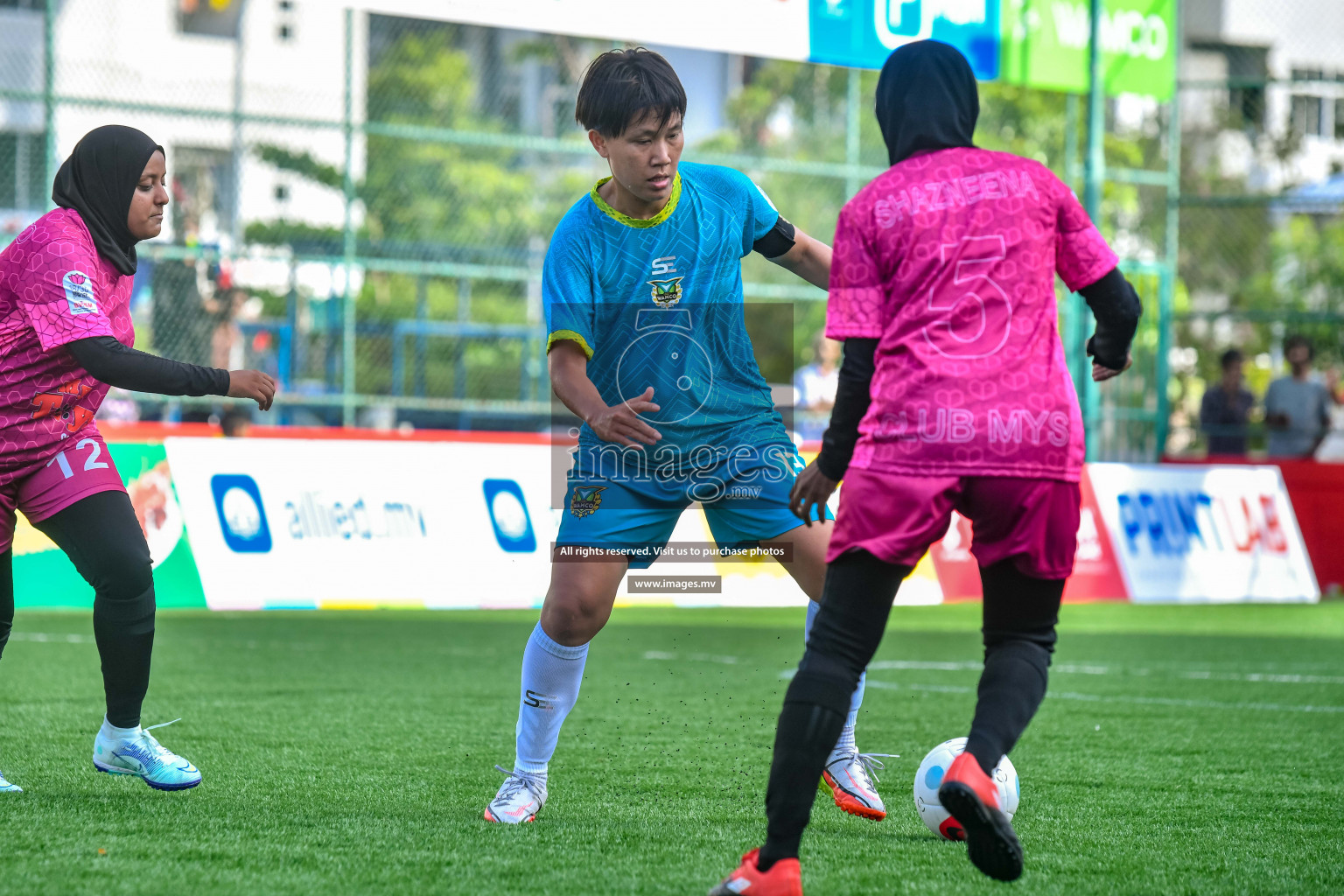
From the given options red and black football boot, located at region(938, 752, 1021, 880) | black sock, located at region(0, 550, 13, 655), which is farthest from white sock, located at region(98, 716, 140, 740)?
red and black football boot, located at region(938, 752, 1021, 880)

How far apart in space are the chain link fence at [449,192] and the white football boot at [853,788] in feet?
31.8

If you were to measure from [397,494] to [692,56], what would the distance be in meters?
26.9

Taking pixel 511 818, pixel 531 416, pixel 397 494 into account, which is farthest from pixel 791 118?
pixel 511 818

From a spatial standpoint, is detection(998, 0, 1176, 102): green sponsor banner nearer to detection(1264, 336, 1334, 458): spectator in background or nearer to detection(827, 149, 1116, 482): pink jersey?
detection(1264, 336, 1334, 458): spectator in background

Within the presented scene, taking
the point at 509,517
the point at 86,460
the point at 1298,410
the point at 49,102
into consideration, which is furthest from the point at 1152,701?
the point at 49,102

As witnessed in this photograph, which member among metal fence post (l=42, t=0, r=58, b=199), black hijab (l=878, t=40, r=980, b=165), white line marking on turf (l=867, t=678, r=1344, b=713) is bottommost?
white line marking on turf (l=867, t=678, r=1344, b=713)

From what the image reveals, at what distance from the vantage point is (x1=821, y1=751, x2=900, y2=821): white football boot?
4.77 metres

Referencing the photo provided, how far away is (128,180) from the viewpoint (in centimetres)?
485

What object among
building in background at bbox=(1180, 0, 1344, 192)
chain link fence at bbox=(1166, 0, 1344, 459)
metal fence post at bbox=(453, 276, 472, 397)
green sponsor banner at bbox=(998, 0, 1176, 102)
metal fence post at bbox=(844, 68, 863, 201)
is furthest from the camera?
building in background at bbox=(1180, 0, 1344, 192)

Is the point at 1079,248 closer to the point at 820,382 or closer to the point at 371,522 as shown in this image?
the point at 371,522

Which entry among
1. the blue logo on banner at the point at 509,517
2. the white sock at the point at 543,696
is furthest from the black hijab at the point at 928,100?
the blue logo on banner at the point at 509,517

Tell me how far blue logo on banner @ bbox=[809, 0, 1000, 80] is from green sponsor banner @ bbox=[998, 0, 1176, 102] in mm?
365

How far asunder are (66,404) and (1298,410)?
1317 centimetres

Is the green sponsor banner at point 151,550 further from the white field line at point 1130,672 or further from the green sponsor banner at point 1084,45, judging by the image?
the green sponsor banner at point 1084,45
